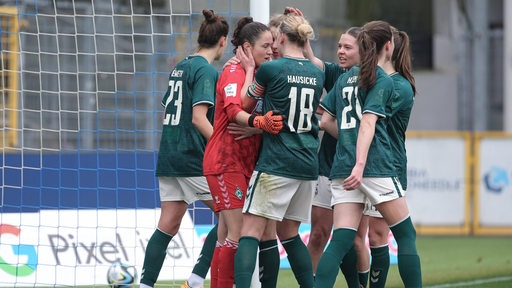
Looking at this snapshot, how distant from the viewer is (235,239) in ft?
21.0

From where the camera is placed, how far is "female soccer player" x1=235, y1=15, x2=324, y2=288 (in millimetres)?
6184

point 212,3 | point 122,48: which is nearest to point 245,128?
point 212,3

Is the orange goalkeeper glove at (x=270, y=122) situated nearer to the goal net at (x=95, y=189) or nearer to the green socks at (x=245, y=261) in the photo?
the green socks at (x=245, y=261)

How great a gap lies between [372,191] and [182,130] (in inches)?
57.6

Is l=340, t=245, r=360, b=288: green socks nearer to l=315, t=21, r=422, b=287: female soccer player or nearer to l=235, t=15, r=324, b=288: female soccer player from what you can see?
l=315, t=21, r=422, b=287: female soccer player

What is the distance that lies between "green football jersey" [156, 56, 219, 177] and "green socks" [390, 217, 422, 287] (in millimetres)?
1474

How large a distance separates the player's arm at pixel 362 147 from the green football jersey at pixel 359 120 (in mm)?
61

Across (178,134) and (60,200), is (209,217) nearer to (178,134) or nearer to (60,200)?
(60,200)

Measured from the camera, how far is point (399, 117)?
6.57 metres

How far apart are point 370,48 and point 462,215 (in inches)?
348

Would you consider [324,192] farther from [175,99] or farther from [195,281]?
[175,99]

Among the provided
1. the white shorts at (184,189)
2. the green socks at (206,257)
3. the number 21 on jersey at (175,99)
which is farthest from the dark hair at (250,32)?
the green socks at (206,257)

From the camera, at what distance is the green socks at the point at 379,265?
22.8 ft

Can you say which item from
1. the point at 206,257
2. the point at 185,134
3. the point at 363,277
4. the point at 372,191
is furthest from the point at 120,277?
the point at 372,191
